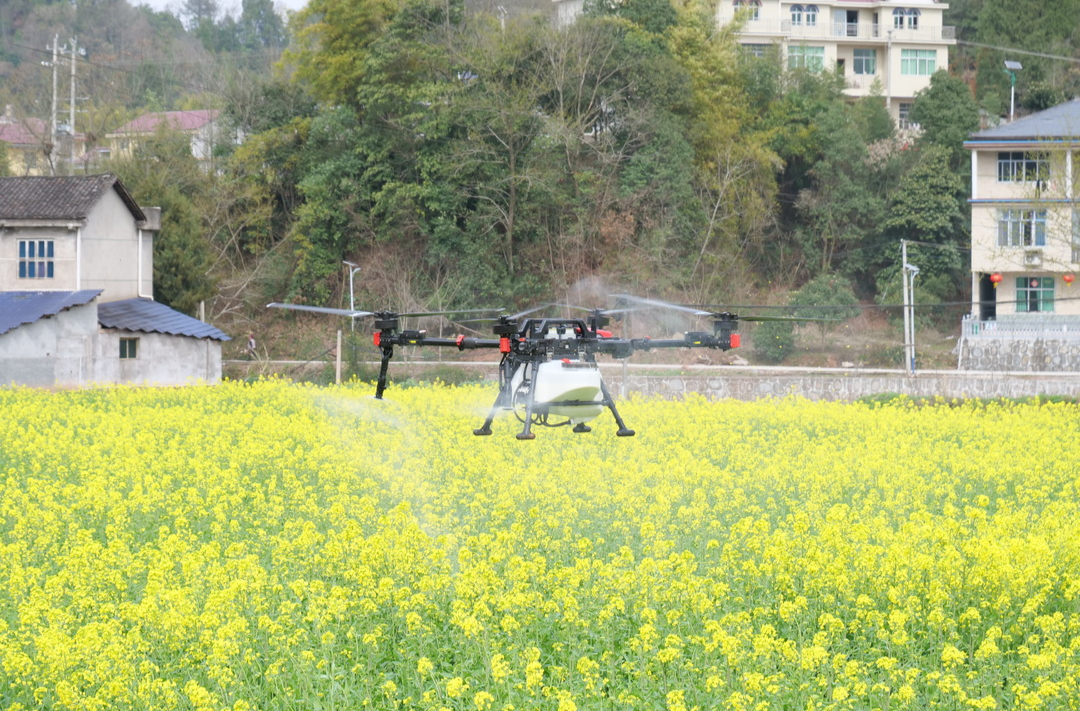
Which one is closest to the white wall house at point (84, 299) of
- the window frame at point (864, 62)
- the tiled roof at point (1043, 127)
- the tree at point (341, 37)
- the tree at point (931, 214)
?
the tree at point (341, 37)

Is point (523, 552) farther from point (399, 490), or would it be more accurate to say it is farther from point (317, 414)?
point (317, 414)

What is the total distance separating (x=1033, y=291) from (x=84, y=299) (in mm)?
28097

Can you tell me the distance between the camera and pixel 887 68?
51.9 m

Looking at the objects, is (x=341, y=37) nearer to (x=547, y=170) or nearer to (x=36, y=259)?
(x=547, y=170)

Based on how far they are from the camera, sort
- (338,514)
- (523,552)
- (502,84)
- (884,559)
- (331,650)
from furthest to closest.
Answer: (502,84)
(338,514)
(523,552)
(884,559)
(331,650)

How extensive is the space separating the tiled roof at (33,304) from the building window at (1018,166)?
90.4 ft

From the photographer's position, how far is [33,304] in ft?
92.5

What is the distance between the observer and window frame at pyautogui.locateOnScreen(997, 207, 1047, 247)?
38656mm

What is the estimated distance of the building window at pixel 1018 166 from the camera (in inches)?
1526

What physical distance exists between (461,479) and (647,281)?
2621 cm

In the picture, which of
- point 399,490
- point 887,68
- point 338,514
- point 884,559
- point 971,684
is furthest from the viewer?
point 887,68

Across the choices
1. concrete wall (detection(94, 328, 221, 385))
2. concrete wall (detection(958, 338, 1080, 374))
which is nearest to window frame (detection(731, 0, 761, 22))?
concrete wall (detection(958, 338, 1080, 374))

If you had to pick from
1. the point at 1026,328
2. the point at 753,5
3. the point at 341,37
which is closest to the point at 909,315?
the point at 1026,328

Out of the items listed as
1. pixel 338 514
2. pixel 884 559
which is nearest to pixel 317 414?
pixel 338 514
